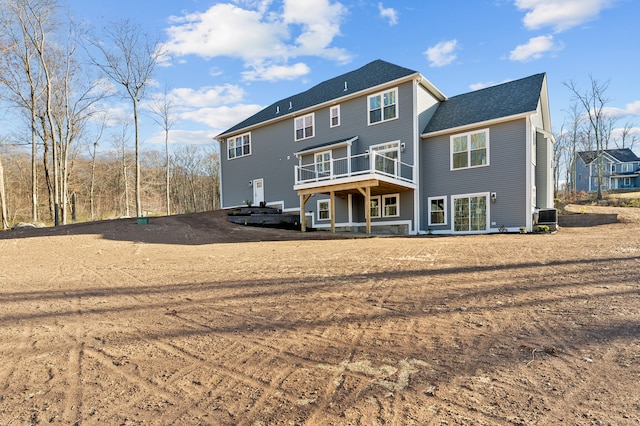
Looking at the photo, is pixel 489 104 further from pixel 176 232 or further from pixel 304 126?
pixel 176 232

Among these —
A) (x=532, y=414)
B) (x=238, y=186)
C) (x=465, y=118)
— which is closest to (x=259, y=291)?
(x=532, y=414)

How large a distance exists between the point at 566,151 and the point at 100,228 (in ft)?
143

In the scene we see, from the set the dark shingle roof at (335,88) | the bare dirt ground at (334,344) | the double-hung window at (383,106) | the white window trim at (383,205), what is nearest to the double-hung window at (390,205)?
the white window trim at (383,205)

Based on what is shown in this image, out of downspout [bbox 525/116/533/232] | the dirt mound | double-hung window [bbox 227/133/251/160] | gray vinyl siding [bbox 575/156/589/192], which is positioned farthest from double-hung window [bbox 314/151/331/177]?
gray vinyl siding [bbox 575/156/589/192]

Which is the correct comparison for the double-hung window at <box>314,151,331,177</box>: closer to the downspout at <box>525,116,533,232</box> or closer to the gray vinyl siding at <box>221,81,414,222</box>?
the gray vinyl siding at <box>221,81,414,222</box>

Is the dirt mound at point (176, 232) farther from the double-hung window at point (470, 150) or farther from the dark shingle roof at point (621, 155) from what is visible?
the dark shingle roof at point (621, 155)

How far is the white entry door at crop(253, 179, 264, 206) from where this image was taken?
71.4ft

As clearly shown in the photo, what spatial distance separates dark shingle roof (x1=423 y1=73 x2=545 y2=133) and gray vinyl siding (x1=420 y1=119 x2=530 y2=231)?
515mm

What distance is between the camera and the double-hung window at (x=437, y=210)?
15617 mm

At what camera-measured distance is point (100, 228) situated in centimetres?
1509

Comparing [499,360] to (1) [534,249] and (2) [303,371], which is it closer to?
(2) [303,371]

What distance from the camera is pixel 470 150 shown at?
49.3 ft

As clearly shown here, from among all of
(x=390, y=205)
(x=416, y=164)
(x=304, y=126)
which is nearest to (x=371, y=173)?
(x=416, y=164)

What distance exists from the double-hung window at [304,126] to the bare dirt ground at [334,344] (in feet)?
44.7
